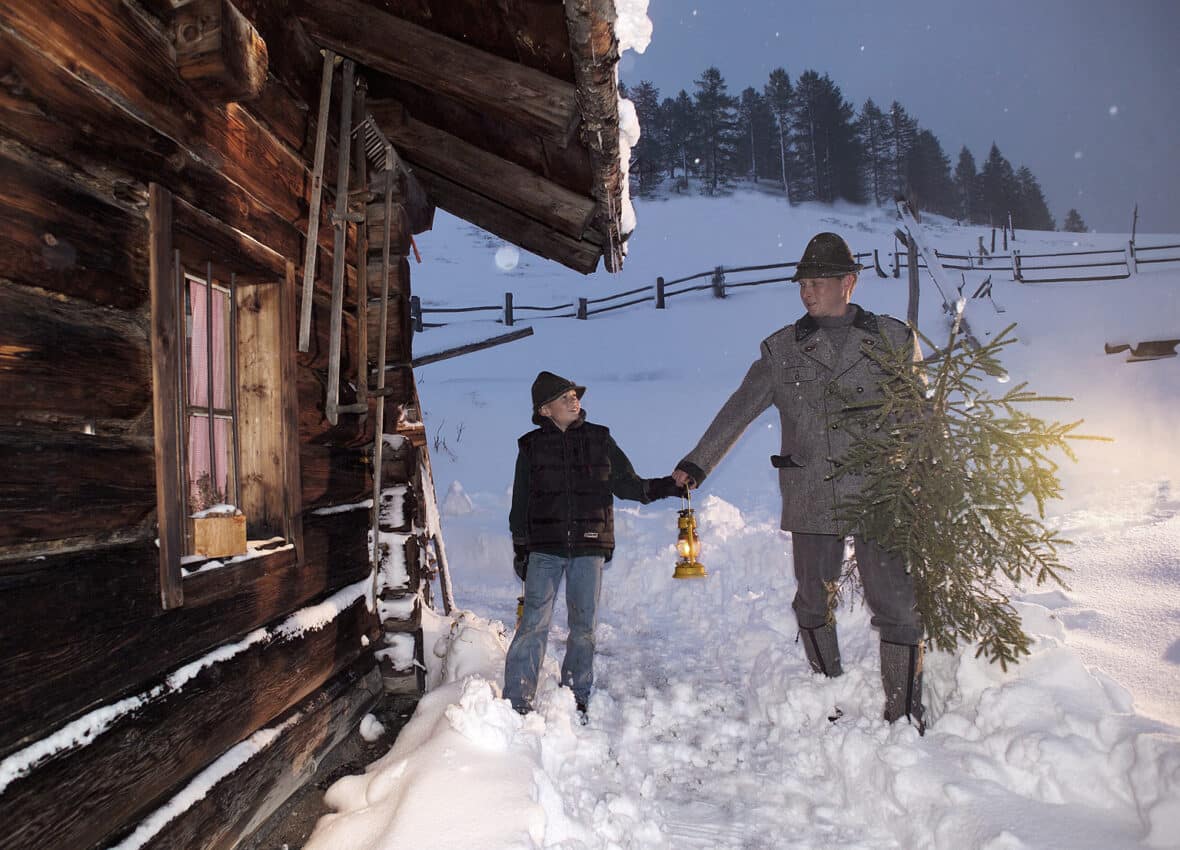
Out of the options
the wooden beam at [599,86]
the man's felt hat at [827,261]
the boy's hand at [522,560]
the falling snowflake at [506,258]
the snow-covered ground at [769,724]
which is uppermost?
the falling snowflake at [506,258]

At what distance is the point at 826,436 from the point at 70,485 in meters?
3.39

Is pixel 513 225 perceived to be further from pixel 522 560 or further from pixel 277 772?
pixel 277 772

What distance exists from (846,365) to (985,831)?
225cm

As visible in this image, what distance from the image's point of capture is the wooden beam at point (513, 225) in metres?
5.00

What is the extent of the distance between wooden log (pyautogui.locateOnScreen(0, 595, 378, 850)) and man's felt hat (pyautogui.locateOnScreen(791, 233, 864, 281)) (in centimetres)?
323

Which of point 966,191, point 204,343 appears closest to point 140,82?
point 204,343

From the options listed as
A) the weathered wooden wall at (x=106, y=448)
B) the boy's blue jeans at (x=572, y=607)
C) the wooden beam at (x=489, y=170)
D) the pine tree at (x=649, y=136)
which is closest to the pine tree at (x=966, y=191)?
the pine tree at (x=649, y=136)

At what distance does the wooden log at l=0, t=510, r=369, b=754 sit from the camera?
1.60 m

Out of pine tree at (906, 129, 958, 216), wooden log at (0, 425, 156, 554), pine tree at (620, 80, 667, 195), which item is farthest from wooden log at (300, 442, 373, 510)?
pine tree at (906, 129, 958, 216)

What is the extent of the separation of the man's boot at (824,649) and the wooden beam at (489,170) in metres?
2.82

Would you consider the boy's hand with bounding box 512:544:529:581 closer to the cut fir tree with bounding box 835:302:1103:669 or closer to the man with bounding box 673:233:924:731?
the man with bounding box 673:233:924:731

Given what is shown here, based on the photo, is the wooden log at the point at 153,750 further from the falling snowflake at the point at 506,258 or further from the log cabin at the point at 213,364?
the falling snowflake at the point at 506,258

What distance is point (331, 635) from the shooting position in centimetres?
357

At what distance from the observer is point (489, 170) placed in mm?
4375
